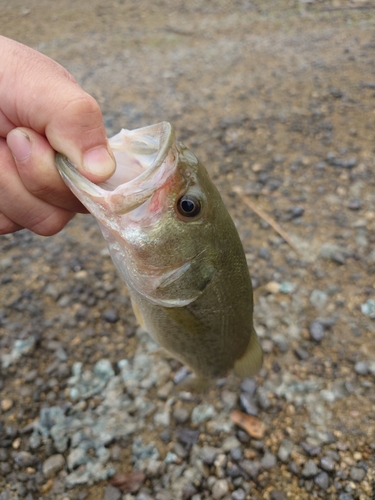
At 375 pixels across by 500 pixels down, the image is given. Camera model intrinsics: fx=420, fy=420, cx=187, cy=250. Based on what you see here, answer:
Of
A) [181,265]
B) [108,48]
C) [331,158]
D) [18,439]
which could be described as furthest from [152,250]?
[108,48]

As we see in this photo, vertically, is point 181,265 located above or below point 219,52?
above

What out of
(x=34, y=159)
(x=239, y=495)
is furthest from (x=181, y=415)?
(x=34, y=159)

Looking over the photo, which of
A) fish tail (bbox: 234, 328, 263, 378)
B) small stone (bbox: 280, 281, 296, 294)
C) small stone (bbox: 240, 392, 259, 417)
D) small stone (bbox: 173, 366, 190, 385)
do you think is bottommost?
small stone (bbox: 280, 281, 296, 294)

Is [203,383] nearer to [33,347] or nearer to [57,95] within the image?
[33,347]

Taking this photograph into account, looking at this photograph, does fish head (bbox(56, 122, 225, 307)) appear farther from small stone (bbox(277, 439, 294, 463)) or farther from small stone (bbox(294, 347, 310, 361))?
small stone (bbox(294, 347, 310, 361))

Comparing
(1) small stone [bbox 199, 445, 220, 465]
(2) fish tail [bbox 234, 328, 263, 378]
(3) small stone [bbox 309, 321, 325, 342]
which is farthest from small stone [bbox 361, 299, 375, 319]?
(1) small stone [bbox 199, 445, 220, 465]

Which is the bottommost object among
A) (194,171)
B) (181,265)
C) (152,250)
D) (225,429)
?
(225,429)
